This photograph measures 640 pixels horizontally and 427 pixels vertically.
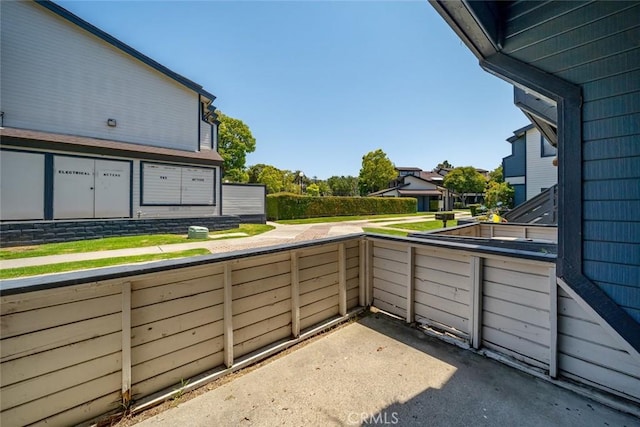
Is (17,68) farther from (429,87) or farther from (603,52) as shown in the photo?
(429,87)

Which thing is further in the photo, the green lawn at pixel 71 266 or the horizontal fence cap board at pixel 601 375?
the green lawn at pixel 71 266

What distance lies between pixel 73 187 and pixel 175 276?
417 inches

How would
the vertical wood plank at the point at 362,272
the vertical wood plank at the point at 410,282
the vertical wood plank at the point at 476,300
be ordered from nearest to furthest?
the vertical wood plank at the point at 476,300
the vertical wood plank at the point at 410,282
the vertical wood plank at the point at 362,272

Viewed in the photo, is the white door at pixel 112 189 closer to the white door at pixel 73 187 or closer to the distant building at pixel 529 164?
the white door at pixel 73 187

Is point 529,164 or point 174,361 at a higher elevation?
point 529,164

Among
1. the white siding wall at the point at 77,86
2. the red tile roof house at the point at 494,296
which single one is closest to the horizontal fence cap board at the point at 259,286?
the red tile roof house at the point at 494,296

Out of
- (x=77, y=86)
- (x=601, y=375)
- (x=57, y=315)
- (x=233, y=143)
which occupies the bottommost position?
(x=601, y=375)

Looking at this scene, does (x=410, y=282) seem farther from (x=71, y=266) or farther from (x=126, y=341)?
(x=71, y=266)

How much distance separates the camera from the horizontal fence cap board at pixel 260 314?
2611mm

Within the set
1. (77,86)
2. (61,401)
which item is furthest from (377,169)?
(61,401)

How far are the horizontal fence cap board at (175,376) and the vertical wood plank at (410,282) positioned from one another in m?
2.30

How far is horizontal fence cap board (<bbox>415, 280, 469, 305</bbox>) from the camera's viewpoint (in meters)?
2.96

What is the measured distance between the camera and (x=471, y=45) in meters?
2.19

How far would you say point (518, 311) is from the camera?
8.39ft
